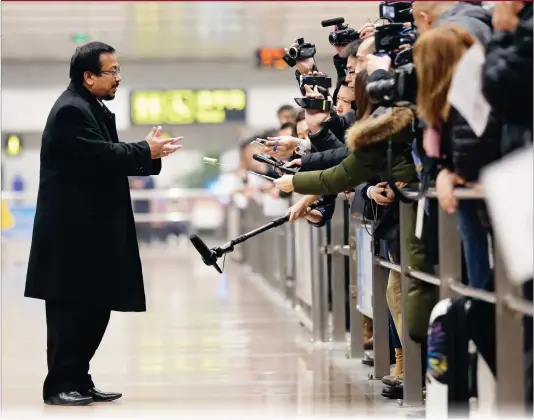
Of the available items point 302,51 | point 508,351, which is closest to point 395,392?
point 508,351

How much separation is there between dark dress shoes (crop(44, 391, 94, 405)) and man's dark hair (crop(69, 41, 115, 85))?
56.4 inches

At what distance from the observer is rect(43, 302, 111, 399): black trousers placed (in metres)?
5.38

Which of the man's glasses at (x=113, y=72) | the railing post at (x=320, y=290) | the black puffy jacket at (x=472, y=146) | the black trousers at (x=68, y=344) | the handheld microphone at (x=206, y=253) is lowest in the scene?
the railing post at (x=320, y=290)

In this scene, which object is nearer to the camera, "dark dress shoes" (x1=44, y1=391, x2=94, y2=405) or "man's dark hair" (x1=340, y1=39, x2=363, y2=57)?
"dark dress shoes" (x1=44, y1=391, x2=94, y2=405)

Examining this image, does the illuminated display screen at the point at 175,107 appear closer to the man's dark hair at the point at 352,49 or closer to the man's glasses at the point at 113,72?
the man's dark hair at the point at 352,49

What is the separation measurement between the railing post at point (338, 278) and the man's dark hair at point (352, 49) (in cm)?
137

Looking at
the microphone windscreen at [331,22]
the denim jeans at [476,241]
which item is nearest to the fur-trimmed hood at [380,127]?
the denim jeans at [476,241]

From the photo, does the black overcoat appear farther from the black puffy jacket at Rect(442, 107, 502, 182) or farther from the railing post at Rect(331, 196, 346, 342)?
the railing post at Rect(331, 196, 346, 342)

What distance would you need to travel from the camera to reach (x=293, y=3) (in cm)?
1388

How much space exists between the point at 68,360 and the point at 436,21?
2.31 m

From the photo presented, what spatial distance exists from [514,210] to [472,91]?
0.48 meters

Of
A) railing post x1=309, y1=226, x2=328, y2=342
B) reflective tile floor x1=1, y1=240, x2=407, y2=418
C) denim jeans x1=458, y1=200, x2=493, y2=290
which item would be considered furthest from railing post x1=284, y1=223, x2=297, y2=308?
denim jeans x1=458, y1=200, x2=493, y2=290

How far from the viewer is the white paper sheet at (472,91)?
370 centimetres

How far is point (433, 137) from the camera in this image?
406cm
